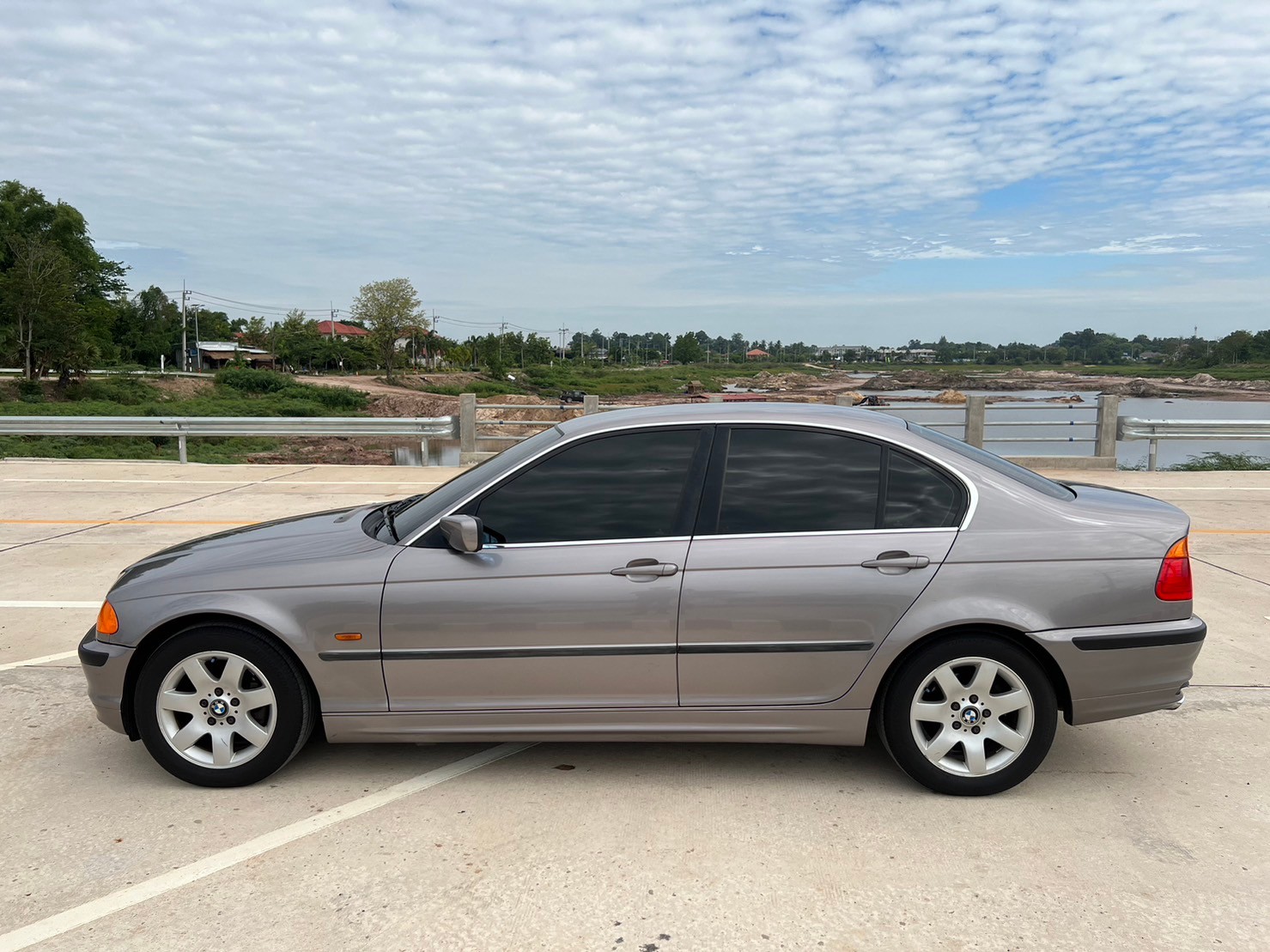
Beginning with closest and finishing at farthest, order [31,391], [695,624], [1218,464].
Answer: [695,624], [1218,464], [31,391]

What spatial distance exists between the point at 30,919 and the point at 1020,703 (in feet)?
11.5

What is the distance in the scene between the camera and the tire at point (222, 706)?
12.3 ft

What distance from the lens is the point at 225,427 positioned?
1528 centimetres

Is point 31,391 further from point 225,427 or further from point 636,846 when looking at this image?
point 636,846

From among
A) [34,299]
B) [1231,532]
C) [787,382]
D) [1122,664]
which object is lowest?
[1231,532]

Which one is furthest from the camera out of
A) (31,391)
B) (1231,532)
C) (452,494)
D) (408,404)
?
(408,404)

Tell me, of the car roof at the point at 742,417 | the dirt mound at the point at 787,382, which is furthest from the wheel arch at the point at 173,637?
the dirt mound at the point at 787,382

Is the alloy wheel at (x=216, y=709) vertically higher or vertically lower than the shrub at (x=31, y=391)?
lower

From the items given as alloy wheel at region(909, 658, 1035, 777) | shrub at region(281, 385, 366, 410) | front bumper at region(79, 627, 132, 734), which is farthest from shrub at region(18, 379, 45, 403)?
alloy wheel at region(909, 658, 1035, 777)

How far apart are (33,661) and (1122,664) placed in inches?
226

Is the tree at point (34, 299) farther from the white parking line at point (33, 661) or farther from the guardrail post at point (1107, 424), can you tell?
the white parking line at point (33, 661)

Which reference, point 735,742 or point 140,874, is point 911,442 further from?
point 140,874

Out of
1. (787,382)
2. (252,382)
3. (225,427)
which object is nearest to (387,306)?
(252,382)

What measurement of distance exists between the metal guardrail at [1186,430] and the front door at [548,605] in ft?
43.7
